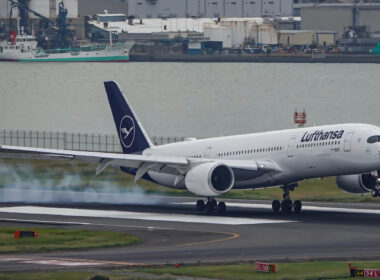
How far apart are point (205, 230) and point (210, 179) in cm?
650

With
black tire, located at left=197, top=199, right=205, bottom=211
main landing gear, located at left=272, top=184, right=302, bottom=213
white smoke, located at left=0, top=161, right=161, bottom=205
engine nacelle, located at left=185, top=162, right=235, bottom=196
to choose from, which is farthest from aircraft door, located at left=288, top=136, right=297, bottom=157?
white smoke, located at left=0, top=161, right=161, bottom=205

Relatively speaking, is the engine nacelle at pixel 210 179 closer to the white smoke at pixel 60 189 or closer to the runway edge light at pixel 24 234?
the white smoke at pixel 60 189

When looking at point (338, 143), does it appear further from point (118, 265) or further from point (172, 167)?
point (118, 265)

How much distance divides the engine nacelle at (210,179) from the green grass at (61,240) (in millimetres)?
8733

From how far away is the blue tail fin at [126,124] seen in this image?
71000 mm

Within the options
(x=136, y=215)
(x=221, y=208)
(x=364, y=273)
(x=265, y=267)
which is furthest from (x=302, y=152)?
(x=364, y=273)

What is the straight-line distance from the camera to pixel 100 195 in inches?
3027

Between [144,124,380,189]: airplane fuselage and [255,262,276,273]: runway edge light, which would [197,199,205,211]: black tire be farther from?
[255,262,276,273]: runway edge light

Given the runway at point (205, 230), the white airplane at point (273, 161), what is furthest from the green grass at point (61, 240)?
the white airplane at point (273, 161)

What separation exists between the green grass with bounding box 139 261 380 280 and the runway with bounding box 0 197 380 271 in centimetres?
189

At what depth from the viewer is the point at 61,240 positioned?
5003 cm

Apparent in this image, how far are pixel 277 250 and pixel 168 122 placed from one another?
424 ft

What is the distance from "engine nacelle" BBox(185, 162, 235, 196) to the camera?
60.4 meters

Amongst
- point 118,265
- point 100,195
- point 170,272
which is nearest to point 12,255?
point 118,265
